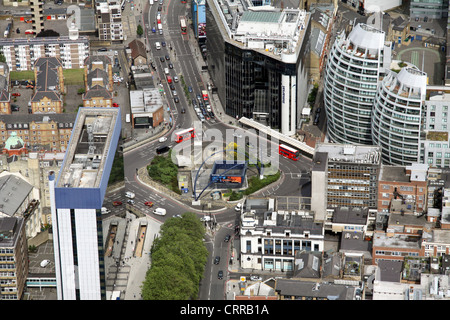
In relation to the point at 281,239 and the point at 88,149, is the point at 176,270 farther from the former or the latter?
the point at 88,149

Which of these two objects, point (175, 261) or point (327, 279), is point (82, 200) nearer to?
point (175, 261)

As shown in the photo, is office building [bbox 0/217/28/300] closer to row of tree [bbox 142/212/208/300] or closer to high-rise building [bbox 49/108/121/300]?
high-rise building [bbox 49/108/121/300]

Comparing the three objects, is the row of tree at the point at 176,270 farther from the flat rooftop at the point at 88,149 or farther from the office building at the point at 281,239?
the flat rooftop at the point at 88,149

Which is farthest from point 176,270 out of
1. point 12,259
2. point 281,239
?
point 12,259

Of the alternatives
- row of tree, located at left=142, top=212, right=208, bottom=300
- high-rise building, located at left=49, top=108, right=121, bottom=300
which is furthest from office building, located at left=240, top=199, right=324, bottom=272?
high-rise building, located at left=49, top=108, right=121, bottom=300

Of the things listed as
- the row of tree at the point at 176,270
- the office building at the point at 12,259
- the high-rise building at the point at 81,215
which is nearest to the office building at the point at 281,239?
the row of tree at the point at 176,270
